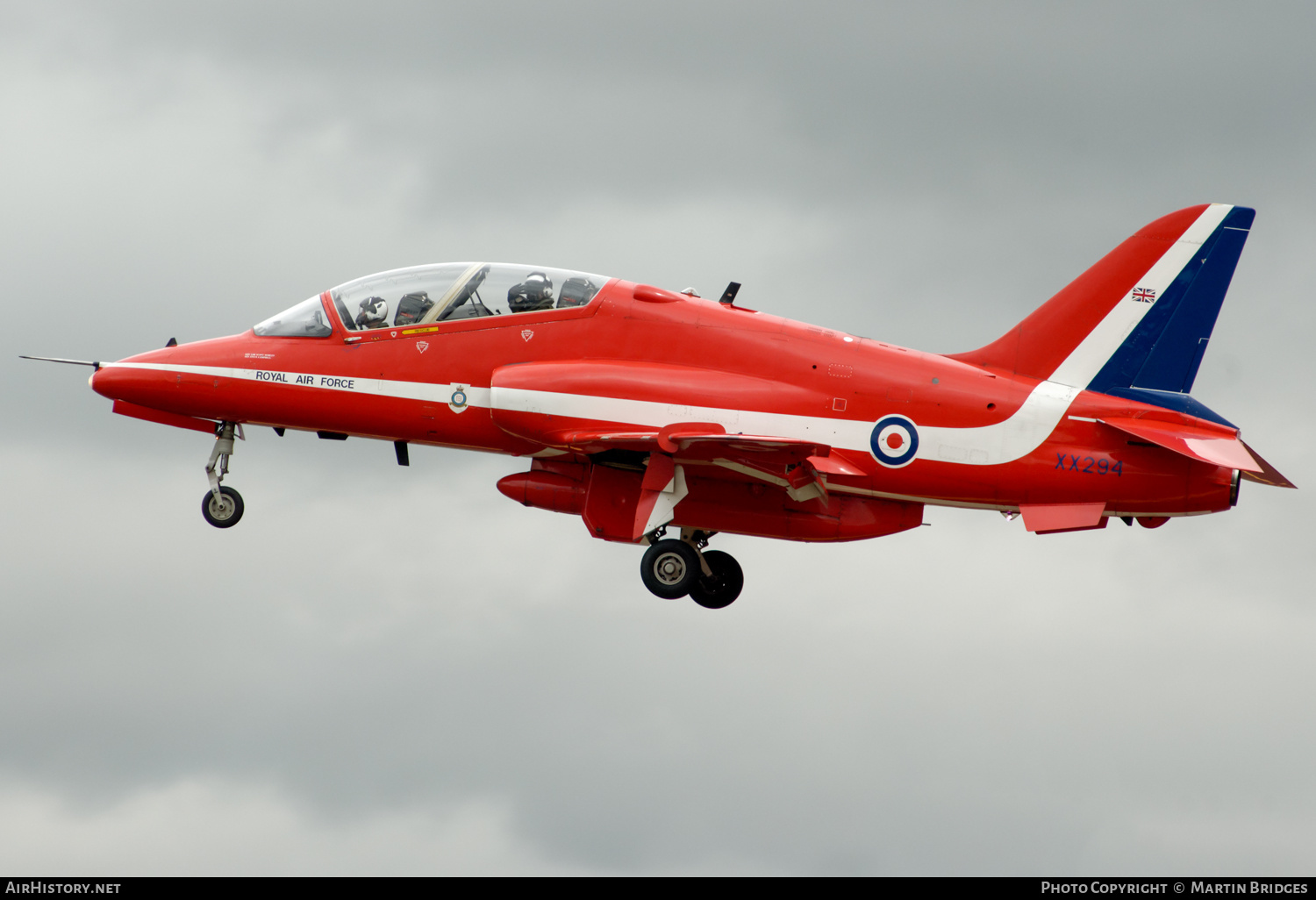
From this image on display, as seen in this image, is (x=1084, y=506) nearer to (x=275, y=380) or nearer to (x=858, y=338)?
(x=858, y=338)

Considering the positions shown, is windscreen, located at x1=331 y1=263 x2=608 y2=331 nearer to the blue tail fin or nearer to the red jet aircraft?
the red jet aircraft

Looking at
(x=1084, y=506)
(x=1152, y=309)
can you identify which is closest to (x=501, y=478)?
(x=1084, y=506)

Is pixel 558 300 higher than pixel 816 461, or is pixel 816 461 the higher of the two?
pixel 558 300

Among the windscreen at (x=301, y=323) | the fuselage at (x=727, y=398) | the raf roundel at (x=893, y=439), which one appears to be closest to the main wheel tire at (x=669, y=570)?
the fuselage at (x=727, y=398)

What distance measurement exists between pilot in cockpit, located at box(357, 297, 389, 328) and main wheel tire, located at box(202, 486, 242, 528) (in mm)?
3572

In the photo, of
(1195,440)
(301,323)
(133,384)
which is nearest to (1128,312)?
(1195,440)

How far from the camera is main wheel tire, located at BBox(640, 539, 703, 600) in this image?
23.0 meters

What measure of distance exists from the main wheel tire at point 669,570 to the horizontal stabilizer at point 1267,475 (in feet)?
27.8

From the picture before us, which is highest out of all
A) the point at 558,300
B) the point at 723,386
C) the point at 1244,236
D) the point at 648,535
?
the point at 1244,236

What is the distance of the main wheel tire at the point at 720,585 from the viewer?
25.1m

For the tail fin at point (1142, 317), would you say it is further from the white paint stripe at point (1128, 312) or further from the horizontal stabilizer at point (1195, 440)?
the horizontal stabilizer at point (1195, 440)

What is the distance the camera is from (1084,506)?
2272cm

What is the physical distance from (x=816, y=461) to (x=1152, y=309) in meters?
6.26

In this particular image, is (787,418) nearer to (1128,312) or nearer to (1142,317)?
(1128,312)
